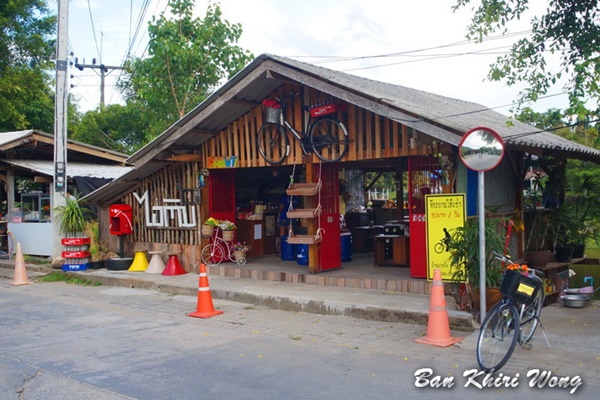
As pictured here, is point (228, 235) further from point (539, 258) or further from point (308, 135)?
point (539, 258)

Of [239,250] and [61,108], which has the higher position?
[61,108]

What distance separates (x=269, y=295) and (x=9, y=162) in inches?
429

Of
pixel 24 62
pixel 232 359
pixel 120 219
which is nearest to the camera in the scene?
pixel 232 359

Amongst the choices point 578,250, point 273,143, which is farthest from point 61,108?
point 578,250

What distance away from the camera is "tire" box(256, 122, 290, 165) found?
38.5ft

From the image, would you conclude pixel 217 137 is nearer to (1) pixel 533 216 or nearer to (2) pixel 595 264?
(1) pixel 533 216

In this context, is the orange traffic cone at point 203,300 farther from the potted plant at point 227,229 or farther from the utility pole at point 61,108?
the utility pole at point 61,108

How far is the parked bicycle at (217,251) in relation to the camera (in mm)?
13330

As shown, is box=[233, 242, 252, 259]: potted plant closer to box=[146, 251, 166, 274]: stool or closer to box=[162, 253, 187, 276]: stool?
box=[162, 253, 187, 276]: stool

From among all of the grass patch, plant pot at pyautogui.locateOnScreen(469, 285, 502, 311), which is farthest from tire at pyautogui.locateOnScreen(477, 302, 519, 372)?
the grass patch

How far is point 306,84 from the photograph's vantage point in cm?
1041

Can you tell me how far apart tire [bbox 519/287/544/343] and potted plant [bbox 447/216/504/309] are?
1262 mm

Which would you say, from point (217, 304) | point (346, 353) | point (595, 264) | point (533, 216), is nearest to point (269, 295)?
point (217, 304)

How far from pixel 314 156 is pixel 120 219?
6.02 metres
